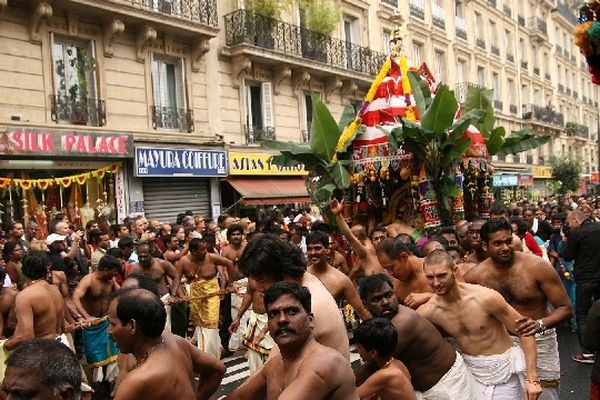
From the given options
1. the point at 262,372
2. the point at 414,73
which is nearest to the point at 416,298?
the point at 262,372

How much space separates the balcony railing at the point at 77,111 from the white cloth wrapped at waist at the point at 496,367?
37.0ft

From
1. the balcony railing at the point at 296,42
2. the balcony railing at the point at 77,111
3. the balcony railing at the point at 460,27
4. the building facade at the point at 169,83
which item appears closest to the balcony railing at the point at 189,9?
the building facade at the point at 169,83

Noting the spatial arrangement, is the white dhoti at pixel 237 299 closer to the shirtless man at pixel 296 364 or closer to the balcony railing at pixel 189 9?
the shirtless man at pixel 296 364

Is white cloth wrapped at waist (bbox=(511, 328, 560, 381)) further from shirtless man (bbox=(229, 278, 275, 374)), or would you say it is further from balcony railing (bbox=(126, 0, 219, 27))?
balcony railing (bbox=(126, 0, 219, 27))

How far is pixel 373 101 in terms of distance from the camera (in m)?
11.2

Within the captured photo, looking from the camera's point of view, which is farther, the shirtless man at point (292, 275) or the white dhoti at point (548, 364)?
the white dhoti at point (548, 364)

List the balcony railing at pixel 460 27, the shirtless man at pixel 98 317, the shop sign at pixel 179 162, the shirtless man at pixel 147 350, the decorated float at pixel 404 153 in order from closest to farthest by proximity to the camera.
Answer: the shirtless man at pixel 147 350, the shirtless man at pixel 98 317, the decorated float at pixel 404 153, the shop sign at pixel 179 162, the balcony railing at pixel 460 27

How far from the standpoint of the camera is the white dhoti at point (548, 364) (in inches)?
188

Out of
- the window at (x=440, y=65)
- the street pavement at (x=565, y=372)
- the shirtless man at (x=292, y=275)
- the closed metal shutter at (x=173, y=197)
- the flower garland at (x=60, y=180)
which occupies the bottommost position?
the street pavement at (x=565, y=372)

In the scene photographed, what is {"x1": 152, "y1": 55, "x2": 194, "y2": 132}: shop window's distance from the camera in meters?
15.8

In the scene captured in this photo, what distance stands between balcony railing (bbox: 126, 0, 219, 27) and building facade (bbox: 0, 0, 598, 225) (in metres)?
0.03

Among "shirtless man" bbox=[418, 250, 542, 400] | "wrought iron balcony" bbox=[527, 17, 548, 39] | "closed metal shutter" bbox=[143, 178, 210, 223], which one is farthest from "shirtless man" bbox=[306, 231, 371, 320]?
"wrought iron balcony" bbox=[527, 17, 548, 39]

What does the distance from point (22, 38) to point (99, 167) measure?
305cm

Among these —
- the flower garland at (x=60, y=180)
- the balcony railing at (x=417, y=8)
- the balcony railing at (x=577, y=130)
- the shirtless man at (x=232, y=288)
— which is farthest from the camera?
the balcony railing at (x=577, y=130)
